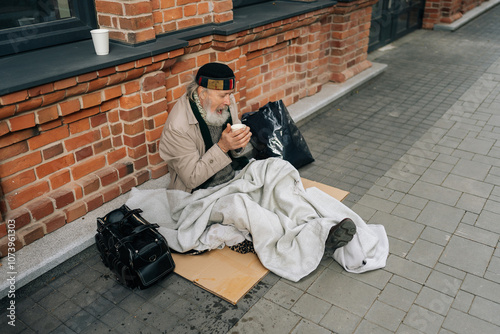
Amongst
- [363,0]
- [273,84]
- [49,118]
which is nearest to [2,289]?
[49,118]

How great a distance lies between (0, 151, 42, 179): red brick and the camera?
3.23m

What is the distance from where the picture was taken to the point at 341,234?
3201mm

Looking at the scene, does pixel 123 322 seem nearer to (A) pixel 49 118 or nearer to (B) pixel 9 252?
(B) pixel 9 252

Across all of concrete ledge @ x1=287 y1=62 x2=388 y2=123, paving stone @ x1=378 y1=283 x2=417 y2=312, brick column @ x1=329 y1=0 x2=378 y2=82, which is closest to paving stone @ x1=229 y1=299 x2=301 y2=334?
paving stone @ x1=378 y1=283 x2=417 y2=312

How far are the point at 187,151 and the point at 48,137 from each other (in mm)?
1037

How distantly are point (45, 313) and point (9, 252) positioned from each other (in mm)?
559

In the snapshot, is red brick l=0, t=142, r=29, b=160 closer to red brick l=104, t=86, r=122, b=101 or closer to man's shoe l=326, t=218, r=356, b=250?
red brick l=104, t=86, r=122, b=101

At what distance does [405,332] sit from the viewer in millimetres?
2859

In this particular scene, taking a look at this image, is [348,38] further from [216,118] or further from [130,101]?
[130,101]

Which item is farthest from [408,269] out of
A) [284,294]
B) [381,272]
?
[284,294]

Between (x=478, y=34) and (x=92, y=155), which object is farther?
(x=478, y=34)

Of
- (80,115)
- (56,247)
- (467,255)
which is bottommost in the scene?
(467,255)

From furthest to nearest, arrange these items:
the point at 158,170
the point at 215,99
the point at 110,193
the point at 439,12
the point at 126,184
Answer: the point at 439,12
the point at 158,170
the point at 126,184
the point at 110,193
the point at 215,99

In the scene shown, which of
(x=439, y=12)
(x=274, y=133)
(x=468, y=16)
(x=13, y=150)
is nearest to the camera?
(x=13, y=150)
